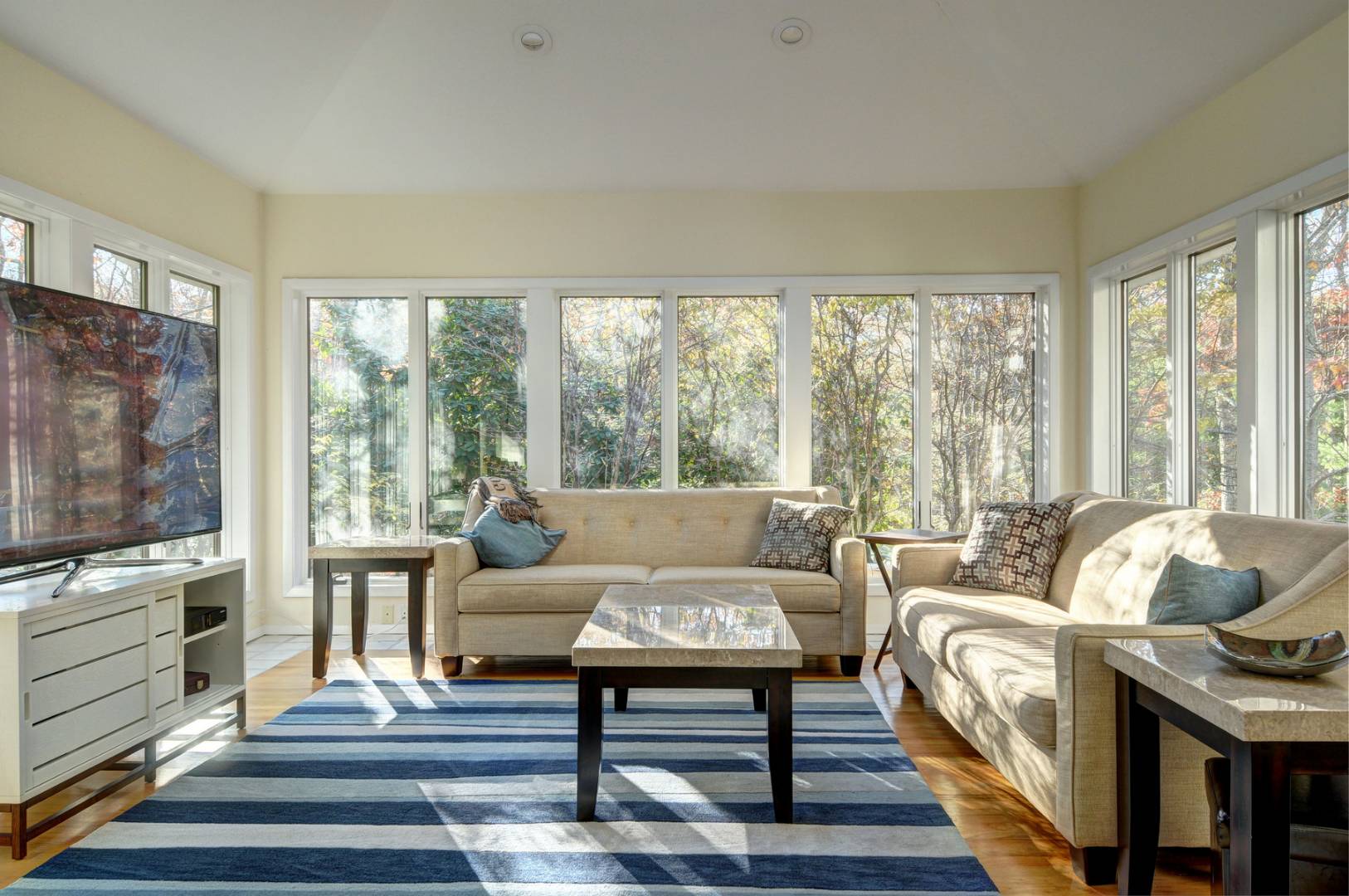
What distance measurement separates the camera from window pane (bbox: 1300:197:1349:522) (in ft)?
9.27

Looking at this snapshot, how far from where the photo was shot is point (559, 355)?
15.9 ft

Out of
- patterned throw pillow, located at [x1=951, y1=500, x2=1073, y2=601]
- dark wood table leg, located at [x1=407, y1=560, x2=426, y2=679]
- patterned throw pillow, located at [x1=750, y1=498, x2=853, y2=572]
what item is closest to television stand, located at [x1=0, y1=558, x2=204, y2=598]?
dark wood table leg, located at [x1=407, y1=560, x2=426, y2=679]

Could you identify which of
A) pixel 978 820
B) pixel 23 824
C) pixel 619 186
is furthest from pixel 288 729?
pixel 619 186

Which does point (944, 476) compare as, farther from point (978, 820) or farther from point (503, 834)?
point (503, 834)

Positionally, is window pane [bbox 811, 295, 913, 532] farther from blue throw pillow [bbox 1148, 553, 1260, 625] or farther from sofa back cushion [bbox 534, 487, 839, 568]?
blue throw pillow [bbox 1148, 553, 1260, 625]

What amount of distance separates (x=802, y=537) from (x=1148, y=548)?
1.67m

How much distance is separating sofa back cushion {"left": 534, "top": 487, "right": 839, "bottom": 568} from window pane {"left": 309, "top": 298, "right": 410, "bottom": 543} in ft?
3.51

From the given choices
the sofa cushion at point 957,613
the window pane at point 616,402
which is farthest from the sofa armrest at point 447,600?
the sofa cushion at point 957,613

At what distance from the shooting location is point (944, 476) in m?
4.78

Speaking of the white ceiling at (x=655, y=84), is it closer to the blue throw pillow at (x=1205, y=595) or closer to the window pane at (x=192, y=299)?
the window pane at (x=192, y=299)

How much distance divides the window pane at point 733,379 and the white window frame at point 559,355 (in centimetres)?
6

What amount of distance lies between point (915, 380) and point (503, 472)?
260cm

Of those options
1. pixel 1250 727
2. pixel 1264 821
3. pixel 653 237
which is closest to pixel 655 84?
pixel 653 237

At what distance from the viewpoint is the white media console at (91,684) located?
2.11 meters
